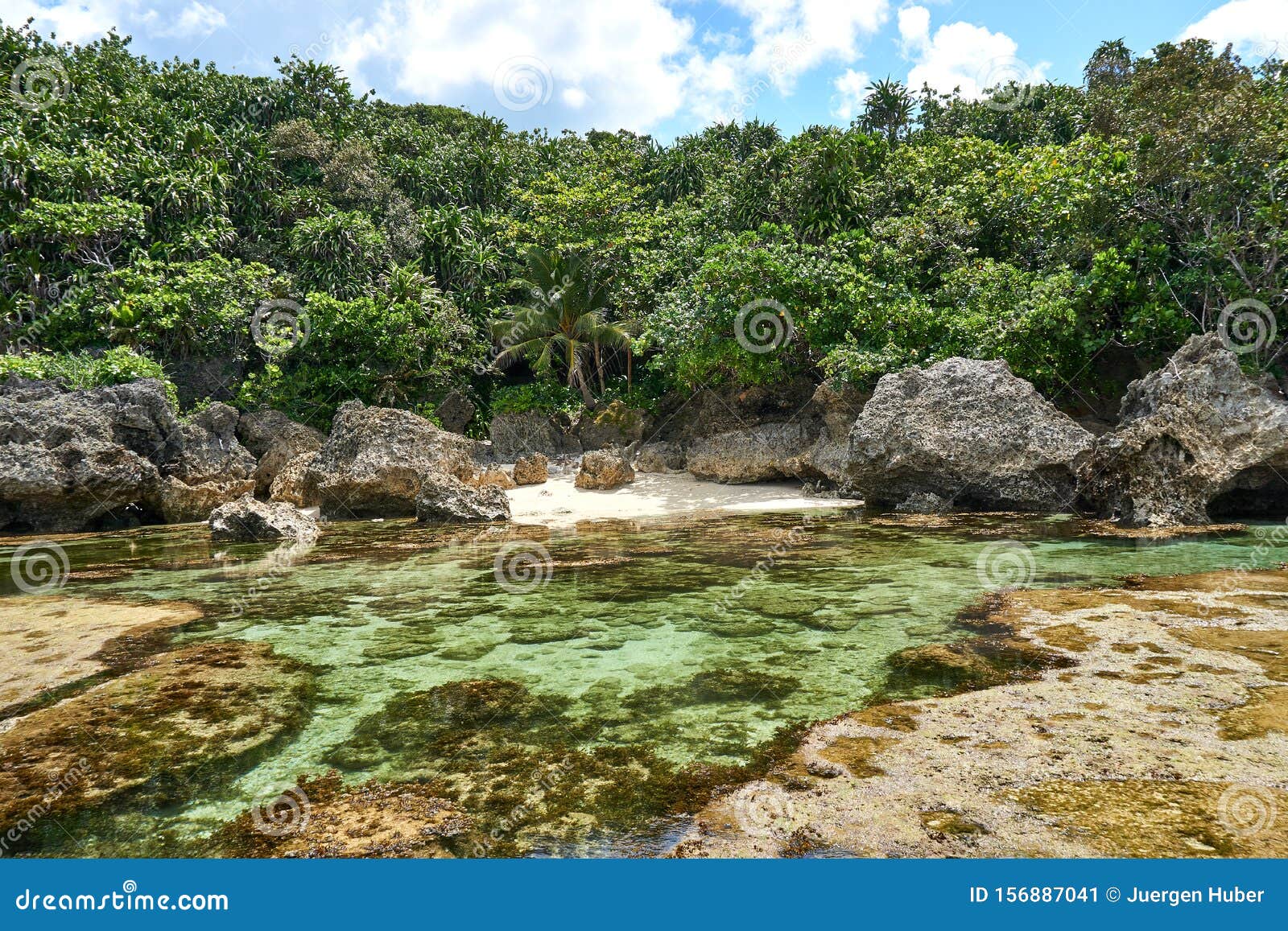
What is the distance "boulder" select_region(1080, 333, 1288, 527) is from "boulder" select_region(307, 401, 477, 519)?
1443cm

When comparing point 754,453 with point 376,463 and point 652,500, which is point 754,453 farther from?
point 376,463

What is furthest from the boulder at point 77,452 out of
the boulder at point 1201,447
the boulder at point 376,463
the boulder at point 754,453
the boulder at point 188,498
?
the boulder at point 1201,447

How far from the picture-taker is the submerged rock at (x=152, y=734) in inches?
152

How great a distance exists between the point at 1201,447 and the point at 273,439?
22750 mm

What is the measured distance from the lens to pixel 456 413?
91.4 ft

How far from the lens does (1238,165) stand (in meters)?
14.1

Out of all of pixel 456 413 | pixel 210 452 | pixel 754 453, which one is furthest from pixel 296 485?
pixel 754 453

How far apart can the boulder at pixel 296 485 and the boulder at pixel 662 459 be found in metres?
9.35

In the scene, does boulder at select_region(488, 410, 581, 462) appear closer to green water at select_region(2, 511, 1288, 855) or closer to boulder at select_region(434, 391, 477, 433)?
boulder at select_region(434, 391, 477, 433)

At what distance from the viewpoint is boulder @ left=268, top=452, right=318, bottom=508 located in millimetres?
18266

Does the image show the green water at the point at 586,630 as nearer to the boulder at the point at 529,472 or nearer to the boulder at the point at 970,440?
the boulder at the point at 970,440

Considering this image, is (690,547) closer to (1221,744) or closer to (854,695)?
(854,695)

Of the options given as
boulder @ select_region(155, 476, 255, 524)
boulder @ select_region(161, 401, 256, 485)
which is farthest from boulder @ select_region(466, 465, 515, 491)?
boulder @ select_region(161, 401, 256, 485)

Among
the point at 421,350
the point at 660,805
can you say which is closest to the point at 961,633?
the point at 660,805
